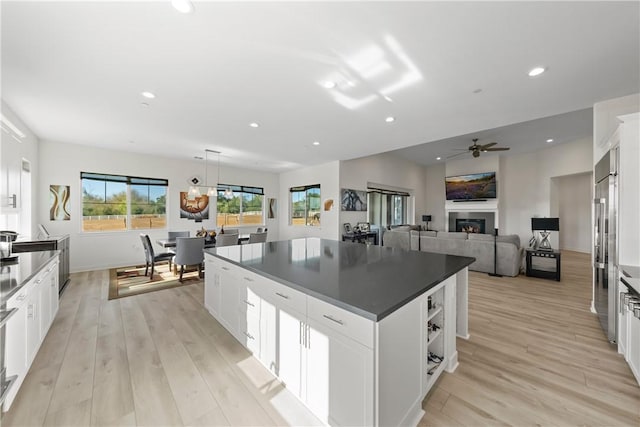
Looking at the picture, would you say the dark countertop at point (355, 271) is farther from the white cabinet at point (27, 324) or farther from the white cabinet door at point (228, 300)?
the white cabinet at point (27, 324)

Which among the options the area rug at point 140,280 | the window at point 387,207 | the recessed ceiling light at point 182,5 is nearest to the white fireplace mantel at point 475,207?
the window at point 387,207

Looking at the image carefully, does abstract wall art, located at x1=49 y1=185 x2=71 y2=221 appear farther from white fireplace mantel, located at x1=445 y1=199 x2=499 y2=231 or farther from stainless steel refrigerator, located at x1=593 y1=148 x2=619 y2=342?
white fireplace mantel, located at x1=445 y1=199 x2=499 y2=231

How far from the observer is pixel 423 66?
7.70ft

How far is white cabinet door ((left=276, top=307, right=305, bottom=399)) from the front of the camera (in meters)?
1.64

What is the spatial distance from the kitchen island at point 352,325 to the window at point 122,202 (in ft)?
16.6

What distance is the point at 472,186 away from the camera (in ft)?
27.3

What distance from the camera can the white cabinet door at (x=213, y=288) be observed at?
2869 mm

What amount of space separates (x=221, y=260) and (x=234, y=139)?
2882 millimetres

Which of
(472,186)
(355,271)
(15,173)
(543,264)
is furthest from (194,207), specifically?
(472,186)

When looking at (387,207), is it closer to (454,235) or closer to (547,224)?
(454,235)

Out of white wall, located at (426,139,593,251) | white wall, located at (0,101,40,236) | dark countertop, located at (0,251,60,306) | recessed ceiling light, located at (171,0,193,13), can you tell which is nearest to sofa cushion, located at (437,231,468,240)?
Answer: white wall, located at (426,139,593,251)

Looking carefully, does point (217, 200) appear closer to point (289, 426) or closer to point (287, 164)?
point (287, 164)

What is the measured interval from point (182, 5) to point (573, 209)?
11117 millimetres

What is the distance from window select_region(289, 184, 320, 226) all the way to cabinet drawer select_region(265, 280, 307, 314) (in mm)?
5675
